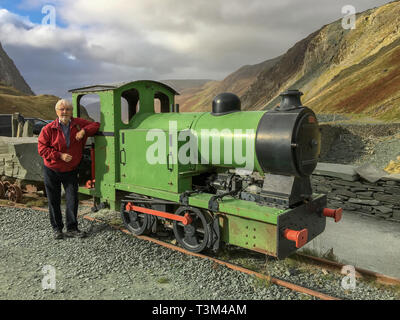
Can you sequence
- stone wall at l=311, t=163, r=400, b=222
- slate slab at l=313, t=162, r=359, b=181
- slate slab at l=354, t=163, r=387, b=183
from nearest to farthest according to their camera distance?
stone wall at l=311, t=163, r=400, b=222
slate slab at l=354, t=163, r=387, b=183
slate slab at l=313, t=162, r=359, b=181

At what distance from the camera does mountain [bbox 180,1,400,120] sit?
29.5m

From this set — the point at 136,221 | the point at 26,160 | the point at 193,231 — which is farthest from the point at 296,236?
the point at 26,160

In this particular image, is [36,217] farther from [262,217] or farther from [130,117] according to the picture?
[262,217]

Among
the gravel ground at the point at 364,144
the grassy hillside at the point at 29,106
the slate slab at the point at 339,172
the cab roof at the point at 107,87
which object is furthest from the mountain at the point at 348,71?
the grassy hillside at the point at 29,106

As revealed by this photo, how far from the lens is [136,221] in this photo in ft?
19.5

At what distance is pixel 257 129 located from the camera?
436 centimetres

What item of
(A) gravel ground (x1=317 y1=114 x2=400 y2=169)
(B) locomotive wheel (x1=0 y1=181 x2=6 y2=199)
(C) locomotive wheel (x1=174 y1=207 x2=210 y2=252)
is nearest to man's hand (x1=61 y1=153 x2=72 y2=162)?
(C) locomotive wheel (x1=174 y1=207 x2=210 y2=252)

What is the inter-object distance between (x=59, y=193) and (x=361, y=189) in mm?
6629

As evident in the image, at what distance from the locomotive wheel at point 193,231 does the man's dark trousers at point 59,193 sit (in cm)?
205

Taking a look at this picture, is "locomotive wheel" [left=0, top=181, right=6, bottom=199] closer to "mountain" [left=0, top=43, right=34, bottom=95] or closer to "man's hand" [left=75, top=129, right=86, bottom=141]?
"man's hand" [left=75, top=129, right=86, bottom=141]

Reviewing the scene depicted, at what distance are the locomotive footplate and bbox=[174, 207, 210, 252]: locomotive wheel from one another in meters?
1.15

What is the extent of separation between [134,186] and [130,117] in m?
1.45

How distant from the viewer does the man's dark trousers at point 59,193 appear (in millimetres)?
5715

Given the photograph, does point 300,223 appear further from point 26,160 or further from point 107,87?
point 26,160
